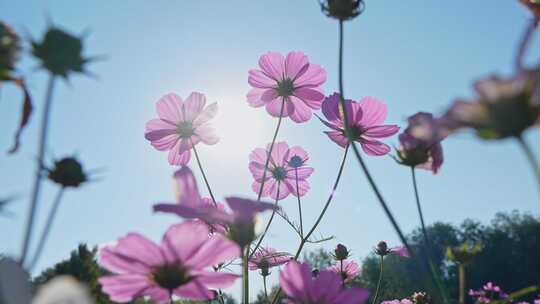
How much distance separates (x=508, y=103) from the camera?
34.2 inches

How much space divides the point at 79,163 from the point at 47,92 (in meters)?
0.24

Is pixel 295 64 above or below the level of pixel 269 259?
above

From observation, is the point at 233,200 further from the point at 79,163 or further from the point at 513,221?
the point at 513,221

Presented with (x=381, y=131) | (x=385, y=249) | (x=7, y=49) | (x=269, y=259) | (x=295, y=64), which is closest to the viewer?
(x=7, y=49)

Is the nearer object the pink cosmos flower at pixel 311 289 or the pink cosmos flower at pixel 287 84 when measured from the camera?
the pink cosmos flower at pixel 311 289

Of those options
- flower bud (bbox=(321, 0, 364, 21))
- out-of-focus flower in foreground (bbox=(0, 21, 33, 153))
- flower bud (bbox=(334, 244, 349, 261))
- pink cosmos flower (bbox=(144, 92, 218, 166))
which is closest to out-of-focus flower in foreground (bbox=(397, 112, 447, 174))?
flower bud (bbox=(321, 0, 364, 21))

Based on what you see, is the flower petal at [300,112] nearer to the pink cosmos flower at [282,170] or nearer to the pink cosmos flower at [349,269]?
the pink cosmos flower at [282,170]

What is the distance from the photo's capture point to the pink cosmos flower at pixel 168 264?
1.03 metres

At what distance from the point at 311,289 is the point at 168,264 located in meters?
0.30

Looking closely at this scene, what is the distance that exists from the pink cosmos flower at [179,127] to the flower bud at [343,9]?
3.32 ft

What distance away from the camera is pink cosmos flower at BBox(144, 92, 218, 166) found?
2299mm

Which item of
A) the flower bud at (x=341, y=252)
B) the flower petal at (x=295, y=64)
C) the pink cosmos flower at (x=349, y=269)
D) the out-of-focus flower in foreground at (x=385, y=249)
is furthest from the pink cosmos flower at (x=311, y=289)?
the out-of-focus flower in foreground at (x=385, y=249)

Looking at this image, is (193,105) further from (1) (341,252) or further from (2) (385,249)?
(2) (385,249)

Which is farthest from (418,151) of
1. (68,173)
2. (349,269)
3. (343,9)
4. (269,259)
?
(349,269)
